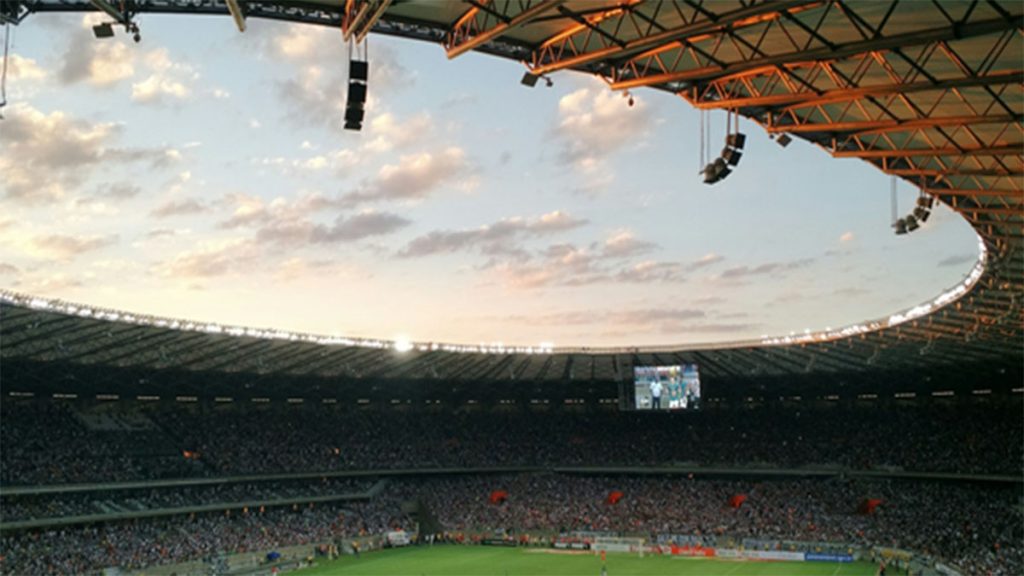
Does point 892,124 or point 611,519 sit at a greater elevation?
point 892,124

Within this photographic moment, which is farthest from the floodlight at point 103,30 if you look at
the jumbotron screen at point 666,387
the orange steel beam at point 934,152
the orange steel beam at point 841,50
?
the jumbotron screen at point 666,387

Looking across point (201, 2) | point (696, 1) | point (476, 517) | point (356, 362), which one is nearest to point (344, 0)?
point (201, 2)

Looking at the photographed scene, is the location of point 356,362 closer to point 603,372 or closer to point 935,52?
point 603,372

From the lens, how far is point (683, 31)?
1658cm

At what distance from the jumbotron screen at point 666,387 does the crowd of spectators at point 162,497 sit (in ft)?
78.1

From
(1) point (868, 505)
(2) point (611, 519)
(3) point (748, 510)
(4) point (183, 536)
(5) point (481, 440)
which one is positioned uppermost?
(5) point (481, 440)

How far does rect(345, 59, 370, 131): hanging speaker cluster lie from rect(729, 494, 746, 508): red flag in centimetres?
5951

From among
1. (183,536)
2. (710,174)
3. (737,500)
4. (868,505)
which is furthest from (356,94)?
(737,500)

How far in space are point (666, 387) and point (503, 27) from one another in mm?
50244

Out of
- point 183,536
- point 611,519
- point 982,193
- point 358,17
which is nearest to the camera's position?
point 358,17

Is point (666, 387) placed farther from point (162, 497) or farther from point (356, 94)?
point (356, 94)

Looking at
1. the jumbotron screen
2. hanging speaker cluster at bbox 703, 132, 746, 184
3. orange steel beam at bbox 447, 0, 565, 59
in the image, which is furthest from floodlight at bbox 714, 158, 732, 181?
A: the jumbotron screen

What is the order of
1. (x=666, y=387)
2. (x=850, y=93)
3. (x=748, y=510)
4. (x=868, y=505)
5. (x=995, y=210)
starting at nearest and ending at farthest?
(x=850, y=93), (x=995, y=210), (x=666, y=387), (x=868, y=505), (x=748, y=510)

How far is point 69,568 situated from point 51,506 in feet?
20.8
